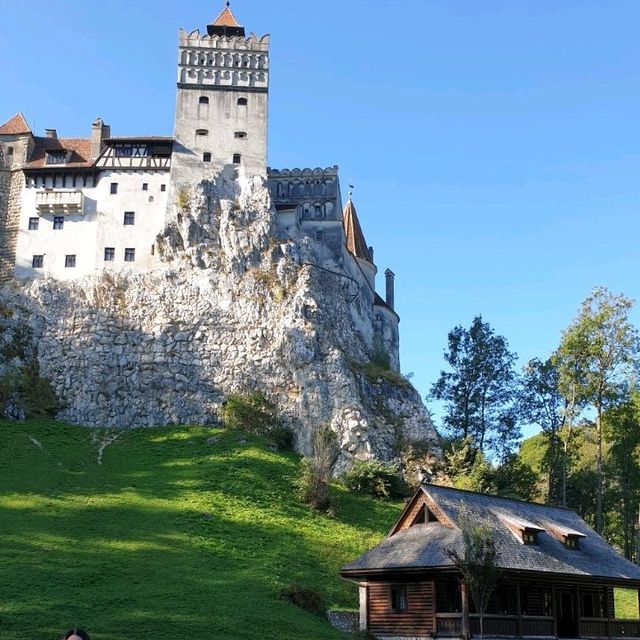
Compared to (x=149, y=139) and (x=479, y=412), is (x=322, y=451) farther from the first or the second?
(x=149, y=139)

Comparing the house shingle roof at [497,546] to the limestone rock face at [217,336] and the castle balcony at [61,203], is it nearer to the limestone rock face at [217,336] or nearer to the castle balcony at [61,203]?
the limestone rock face at [217,336]

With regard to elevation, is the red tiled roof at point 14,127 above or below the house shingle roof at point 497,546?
above

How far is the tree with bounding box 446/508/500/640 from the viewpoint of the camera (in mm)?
32906

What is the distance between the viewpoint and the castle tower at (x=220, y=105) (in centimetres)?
7538

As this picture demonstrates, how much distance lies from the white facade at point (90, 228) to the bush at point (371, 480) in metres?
25.4

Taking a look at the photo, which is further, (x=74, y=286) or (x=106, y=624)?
(x=74, y=286)

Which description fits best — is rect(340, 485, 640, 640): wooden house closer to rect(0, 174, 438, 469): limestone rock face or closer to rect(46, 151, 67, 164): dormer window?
rect(0, 174, 438, 469): limestone rock face

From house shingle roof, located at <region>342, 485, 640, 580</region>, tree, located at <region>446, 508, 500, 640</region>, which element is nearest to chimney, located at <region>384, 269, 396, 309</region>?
house shingle roof, located at <region>342, 485, 640, 580</region>

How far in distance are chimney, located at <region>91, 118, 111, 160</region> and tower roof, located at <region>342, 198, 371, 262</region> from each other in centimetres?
2262

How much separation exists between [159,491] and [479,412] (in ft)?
111

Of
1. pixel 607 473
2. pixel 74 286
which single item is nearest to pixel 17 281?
pixel 74 286

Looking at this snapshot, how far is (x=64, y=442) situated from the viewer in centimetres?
5916

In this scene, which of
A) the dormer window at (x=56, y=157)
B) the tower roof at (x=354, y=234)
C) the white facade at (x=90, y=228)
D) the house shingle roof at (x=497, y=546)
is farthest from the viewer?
the tower roof at (x=354, y=234)

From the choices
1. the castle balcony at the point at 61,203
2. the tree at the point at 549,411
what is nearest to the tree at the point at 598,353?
the tree at the point at 549,411
